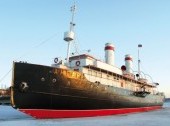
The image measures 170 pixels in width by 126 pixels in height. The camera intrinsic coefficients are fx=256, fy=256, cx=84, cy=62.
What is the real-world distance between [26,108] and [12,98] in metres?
1.40

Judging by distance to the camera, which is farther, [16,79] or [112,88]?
[112,88]

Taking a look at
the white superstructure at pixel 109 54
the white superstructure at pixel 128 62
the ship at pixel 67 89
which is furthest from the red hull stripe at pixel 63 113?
the white superstructure at pixel 128 62

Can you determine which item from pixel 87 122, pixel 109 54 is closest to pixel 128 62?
pixel 109 54

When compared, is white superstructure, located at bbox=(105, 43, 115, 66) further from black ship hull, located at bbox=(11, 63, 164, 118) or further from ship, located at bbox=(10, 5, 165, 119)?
black ship hull, located at bbox=(11, 63, 164, 118)

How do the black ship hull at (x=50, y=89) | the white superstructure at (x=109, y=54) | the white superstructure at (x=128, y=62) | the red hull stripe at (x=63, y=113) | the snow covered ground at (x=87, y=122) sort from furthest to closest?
the white superstructure at (x=128, y=62) < the white superstructure at (x=109, y=54) < the red hull stripe at (x=63, y=113) < the black ship hull at (x=50, y=89) < the snow covered ground at (x=87, y=122)

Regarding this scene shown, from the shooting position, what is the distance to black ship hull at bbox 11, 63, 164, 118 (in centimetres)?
2094

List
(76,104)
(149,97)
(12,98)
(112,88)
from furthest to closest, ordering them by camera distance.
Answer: (149,97) < (112,88) < (76,104) < (12,98)

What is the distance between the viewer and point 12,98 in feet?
68.4

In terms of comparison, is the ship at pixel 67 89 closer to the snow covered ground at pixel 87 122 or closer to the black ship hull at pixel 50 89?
the black ship hull at pixel 50 89

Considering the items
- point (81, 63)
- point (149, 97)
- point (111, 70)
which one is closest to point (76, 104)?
point (81, 63)

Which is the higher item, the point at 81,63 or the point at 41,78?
the point at 81,63

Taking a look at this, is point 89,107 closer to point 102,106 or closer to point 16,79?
point 102,106

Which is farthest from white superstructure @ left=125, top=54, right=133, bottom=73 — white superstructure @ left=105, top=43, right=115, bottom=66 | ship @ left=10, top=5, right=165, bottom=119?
ship @ left=10, top=5, right=165, bottom=119

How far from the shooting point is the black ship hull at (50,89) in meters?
20.9
